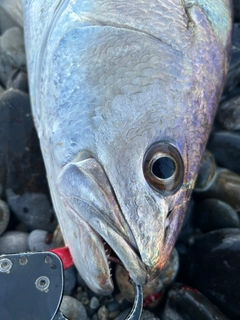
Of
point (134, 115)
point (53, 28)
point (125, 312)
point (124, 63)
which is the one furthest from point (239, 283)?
point (53, 28)

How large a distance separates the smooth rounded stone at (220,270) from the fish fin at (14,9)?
1698 mm

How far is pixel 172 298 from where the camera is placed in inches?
67.9

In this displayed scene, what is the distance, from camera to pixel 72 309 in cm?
167

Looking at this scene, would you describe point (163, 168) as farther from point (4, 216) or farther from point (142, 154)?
point (4, 216)

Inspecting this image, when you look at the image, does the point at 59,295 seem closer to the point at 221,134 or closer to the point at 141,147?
the point at 141,147

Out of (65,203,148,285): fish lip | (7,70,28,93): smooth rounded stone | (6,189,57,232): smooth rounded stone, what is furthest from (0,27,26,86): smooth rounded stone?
(65,203,148,285): fish lip

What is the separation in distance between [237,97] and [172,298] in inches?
46.5

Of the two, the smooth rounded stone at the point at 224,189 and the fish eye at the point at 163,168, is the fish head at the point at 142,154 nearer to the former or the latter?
the fish eye at the point at 163,168

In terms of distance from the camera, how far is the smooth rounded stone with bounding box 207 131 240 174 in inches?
83.0

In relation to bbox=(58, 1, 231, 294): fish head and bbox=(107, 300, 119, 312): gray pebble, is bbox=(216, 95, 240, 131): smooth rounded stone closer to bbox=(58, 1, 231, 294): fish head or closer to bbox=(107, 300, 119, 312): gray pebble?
bbox=(58, 1, 231, 294): fish head

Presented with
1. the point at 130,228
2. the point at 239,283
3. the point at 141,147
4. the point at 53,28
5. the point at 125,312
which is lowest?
the point at 239,283

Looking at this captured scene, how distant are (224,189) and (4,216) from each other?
3.70ft

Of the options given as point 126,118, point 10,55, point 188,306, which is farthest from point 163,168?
point 10,55

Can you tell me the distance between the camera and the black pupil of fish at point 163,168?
1.30 meters
